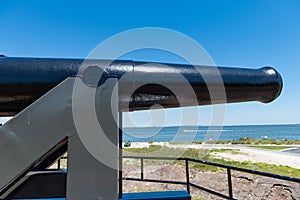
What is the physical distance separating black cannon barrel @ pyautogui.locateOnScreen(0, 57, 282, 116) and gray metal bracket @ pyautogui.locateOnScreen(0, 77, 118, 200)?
0.25 meters

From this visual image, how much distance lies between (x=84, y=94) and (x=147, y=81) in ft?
1.61

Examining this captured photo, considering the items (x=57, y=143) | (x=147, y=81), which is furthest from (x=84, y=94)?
(x=147, y=81)

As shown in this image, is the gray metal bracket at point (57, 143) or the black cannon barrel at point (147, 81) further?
the black cannon barrel at point (147, 81)

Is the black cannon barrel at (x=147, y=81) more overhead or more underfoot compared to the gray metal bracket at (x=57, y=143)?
Answer: more overhead

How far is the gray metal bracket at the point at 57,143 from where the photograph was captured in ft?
4.65

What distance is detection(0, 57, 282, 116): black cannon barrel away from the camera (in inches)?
65.9

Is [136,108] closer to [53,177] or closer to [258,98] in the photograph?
[258,98]

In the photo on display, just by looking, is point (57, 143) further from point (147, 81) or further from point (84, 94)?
point (147, 81)

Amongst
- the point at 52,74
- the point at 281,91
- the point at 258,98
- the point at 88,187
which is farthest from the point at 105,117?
the point at 281,91

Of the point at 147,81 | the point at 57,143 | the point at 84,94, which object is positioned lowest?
the point at 57,143

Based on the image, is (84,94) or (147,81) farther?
(147,81)

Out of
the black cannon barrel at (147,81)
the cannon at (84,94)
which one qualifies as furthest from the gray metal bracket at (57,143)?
the black cannon barrel at (147,81)

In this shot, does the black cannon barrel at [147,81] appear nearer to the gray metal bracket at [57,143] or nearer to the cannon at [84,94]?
the cannon at [84,94]

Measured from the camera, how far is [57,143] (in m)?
1.46
